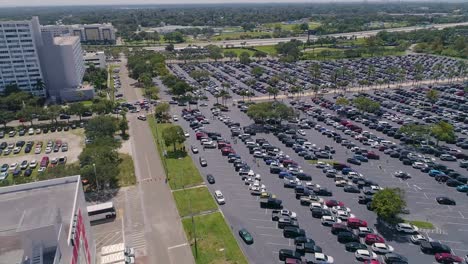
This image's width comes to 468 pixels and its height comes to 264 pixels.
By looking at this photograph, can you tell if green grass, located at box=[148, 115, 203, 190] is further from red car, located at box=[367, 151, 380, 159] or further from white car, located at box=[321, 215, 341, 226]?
red car, located at box=[367, 151, 380, 159]

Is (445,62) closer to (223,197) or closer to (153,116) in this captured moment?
(153,116)

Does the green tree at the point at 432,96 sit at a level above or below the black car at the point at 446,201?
above

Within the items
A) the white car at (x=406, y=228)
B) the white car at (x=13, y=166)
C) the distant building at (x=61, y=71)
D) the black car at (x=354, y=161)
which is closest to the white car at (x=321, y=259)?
the white car at (x=406, y=228)

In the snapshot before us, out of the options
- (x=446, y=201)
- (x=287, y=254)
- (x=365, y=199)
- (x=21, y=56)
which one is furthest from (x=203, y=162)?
(x=21, y=56)

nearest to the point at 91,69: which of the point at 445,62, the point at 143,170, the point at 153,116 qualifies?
the point at 153,116

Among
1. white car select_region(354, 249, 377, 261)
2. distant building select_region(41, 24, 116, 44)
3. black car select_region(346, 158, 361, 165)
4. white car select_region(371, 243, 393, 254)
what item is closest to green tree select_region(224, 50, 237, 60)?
distant building select_region(41, 24, 116, 44)

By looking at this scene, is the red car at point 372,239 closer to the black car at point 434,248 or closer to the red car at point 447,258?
the black car at point 434,248

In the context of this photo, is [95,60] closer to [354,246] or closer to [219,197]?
[219,197]
